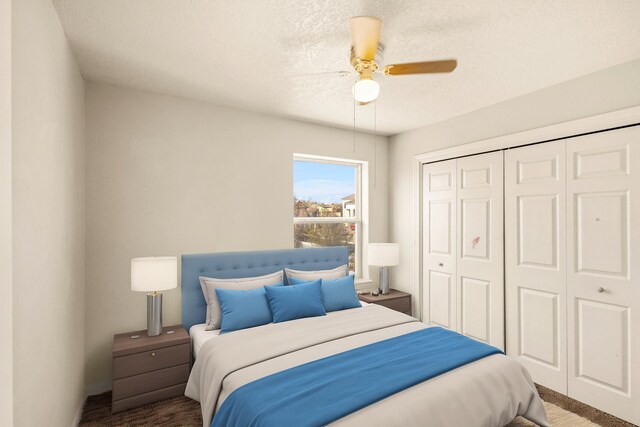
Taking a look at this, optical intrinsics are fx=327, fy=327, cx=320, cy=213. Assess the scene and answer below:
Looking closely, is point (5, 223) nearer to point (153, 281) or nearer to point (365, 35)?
point (153, 281)

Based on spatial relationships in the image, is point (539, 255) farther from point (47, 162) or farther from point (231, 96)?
point (47, 162)

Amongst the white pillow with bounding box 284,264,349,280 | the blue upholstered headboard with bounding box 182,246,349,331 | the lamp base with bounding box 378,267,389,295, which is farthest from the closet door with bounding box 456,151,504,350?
the blue upholstered headboard with bounding box 182,246,349,331

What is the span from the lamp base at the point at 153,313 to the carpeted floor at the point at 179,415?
544mm

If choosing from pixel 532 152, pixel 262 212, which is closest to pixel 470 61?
pixel 532 152

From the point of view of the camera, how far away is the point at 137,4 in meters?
1.78

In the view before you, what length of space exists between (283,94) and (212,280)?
1824 millimetres

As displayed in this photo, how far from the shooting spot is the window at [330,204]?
399 centimetres

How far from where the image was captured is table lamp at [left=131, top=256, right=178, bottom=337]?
2533 millimetres

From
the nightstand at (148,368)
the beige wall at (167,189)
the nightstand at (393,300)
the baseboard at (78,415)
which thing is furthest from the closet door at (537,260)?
the baseboard at (78,415)

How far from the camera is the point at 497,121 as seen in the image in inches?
128

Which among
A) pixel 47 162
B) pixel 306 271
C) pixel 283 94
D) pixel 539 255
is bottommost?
pixel 306 271

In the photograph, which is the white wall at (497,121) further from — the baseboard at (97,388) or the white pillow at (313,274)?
the baseboard at (97,388)

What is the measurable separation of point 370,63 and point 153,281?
2.23 meters

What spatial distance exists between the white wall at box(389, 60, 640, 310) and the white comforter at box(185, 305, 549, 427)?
1793 mm
